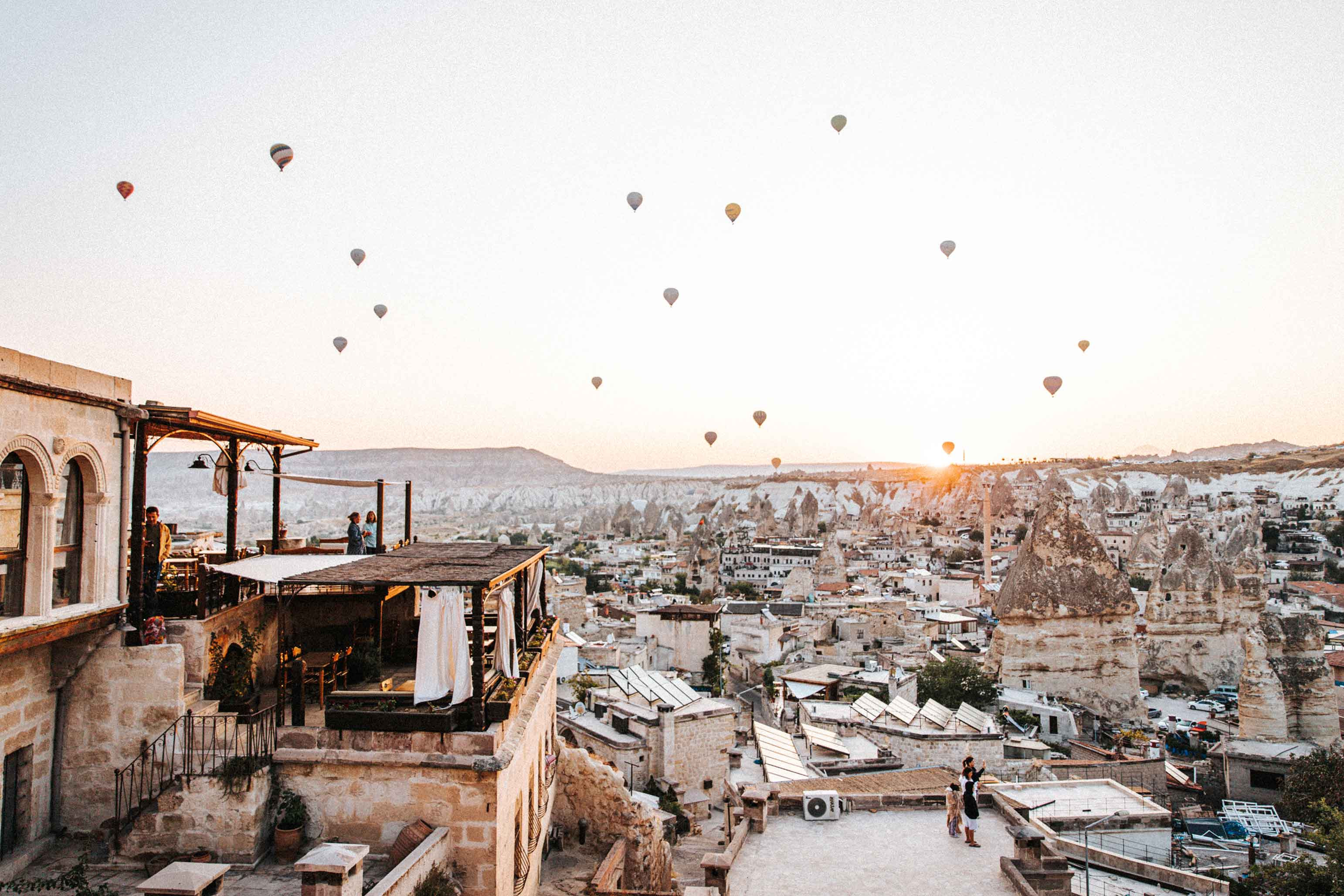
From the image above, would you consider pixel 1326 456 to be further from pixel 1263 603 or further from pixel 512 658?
pixel 512 658

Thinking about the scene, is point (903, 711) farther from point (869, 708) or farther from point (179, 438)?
point (179, 438)

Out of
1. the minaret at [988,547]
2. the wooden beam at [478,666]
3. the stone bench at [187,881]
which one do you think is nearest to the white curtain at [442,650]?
the wooden beam at [478,666]

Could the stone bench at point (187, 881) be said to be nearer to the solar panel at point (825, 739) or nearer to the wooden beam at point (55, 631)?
the wooden beam at point (55, 631)

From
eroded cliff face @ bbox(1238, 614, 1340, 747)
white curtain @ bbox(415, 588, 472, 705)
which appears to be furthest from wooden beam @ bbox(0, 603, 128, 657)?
eroded cliff face @ bbox(1238, 614, 1340, 747)

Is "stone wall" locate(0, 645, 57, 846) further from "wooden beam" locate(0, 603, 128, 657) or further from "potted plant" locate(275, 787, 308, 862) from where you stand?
"potted plant" locate(275, 787, 308, 862)

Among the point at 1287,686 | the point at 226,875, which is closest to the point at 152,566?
the point at 226,875

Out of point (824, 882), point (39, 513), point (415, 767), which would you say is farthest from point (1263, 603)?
point (39, 513)
